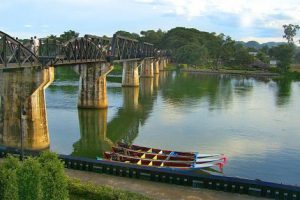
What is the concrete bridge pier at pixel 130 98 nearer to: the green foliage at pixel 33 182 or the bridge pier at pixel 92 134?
the bridge pier at pixel 92 134

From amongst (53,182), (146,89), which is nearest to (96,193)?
(53,182)

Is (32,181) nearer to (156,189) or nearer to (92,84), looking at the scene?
(156,189)

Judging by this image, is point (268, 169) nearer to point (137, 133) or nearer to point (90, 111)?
point (137, 133)

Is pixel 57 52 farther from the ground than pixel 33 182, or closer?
farther from the ground

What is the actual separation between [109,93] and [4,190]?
81.9m

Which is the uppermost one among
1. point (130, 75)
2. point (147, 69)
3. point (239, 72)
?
point (147, 69)

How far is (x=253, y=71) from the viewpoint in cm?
19550

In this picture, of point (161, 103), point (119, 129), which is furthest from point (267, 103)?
point (119, 129)

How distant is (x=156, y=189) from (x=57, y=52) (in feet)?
89.3

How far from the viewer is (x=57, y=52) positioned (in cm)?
5144

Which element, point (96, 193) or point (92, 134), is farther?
point (92, 134)

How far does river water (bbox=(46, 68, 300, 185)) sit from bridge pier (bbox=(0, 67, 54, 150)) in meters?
5.45

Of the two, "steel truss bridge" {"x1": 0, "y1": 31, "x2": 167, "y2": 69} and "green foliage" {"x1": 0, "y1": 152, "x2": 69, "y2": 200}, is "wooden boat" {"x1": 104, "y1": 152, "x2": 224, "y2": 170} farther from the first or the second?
"green foliage" {"x1": 0, "y1": 152, "x2": 69, "y2": 200}

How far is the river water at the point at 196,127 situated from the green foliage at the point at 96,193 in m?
18.1
